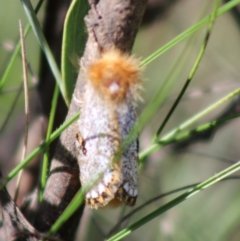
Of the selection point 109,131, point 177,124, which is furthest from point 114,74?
point 177,124

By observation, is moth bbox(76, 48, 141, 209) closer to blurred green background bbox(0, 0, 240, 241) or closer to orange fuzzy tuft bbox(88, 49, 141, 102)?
orange fuzzy tuft bbox(88, 49, 141, 102)

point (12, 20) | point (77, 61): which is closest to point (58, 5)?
point (12, 20)

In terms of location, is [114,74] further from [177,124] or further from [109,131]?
[177,124]

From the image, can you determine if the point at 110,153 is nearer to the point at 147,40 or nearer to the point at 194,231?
the point at 194,231

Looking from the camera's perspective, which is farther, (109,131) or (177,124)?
(177,124)

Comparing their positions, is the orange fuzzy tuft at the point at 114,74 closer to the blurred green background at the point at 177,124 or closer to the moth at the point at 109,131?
the moth at the point at 109,131

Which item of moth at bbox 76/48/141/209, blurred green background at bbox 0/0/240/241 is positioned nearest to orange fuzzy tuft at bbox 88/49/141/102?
moth at bbox 76/48/141/209
